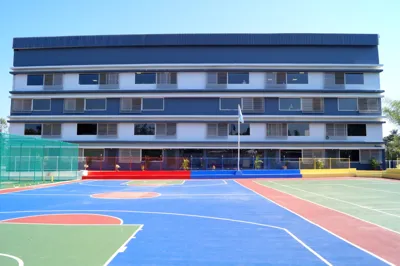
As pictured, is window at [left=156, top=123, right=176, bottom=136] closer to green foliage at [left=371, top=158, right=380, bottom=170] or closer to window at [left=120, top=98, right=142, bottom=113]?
window at [left=120, top=98, right=142, bottom=113]

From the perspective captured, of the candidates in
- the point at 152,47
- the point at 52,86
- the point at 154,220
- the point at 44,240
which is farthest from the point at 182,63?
the point at 44,240

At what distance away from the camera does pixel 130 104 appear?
42.8m

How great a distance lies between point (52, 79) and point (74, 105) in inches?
195

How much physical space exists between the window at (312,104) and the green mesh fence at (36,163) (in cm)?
2937

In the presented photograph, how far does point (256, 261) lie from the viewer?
275 inches

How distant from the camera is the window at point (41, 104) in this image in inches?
1731

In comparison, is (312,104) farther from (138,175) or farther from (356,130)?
(138,175)

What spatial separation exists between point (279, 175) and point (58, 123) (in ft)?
97.6

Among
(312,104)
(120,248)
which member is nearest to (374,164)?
(312,104)

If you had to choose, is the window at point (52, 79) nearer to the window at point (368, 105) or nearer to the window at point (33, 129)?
the window at point (33, 129)

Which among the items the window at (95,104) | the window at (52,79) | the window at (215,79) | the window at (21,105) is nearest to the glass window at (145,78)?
the window at (95,104)

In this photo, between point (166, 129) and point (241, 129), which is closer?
point (241, 129)

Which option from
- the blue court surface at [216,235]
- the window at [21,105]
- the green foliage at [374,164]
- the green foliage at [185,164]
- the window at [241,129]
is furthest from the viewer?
the window at [21,105]

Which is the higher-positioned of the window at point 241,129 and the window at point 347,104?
the window at point 347,104
